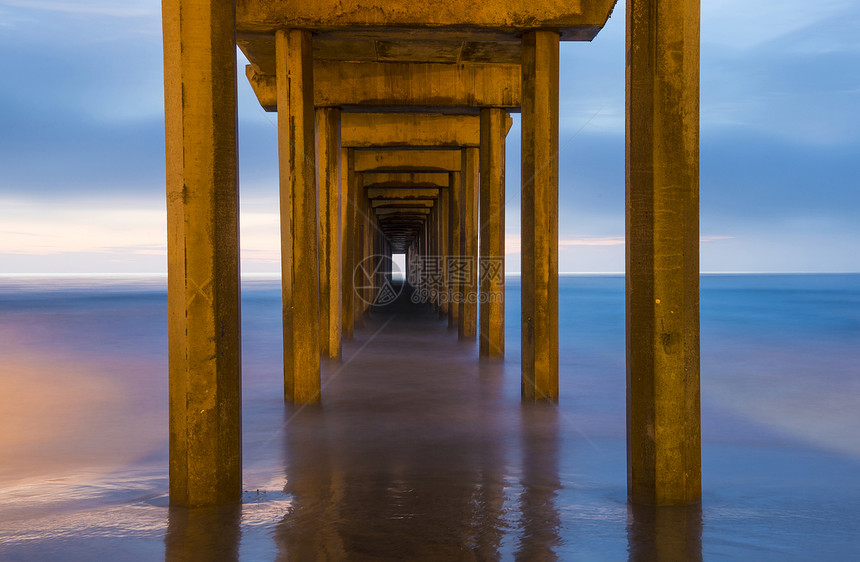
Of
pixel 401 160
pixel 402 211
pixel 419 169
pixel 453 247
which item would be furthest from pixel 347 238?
pixel 402 211

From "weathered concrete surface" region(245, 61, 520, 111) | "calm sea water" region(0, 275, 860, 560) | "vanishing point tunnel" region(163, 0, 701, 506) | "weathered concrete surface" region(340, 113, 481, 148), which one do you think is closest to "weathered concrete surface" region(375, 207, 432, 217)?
"vanishing point tunnel" region(163, 0, 701, 506)

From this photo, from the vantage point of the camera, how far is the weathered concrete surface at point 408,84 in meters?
13.2

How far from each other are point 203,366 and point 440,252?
21.5m

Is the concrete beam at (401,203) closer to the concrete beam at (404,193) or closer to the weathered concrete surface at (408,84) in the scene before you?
the concrete beam at (404,193)

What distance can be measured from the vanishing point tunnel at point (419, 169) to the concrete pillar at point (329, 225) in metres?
0.04

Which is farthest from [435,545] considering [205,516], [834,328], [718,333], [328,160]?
[834,328]

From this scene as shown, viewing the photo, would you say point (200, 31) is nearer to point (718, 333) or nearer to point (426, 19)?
point (426, 19)

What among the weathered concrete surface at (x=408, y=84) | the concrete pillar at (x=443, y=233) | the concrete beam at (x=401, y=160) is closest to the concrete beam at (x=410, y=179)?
the concrete pillar at (x=443, y=233)

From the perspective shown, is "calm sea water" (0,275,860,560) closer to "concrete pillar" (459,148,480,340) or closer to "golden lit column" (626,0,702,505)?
"golden lit column" (626,0,702,505)

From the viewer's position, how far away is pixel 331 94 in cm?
1333

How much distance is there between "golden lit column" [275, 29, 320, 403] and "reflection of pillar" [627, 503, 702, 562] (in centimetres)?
549

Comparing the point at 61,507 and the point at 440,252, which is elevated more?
the point at 440,252

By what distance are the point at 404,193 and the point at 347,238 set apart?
10311 mm

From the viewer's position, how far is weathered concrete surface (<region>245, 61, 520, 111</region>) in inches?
520
